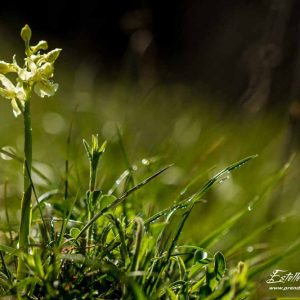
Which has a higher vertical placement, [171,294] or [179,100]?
[179,100]

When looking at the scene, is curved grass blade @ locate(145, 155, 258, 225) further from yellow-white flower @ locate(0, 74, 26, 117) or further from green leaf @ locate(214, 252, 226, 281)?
yellow-white flower @ locate(0, 74, 26, 117)

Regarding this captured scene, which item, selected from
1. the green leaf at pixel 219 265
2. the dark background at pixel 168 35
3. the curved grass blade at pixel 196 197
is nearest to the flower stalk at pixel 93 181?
the curved grass blade at pixel 196 197

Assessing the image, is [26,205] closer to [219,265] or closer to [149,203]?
[219,265]

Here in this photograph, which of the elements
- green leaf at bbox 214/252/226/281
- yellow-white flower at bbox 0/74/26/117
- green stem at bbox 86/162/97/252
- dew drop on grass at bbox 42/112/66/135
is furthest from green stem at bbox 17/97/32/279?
dew drop on grass at bbox 42/112/66/135

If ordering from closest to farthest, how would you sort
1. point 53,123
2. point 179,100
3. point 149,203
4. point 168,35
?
point 149,203
point 53,123
point 179,100
point 168,35

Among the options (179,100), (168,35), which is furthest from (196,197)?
(168,35)

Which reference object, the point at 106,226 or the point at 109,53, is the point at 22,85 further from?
the point at 109,53
